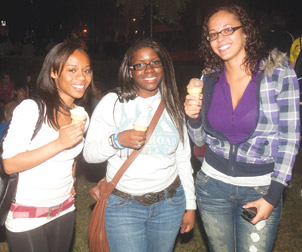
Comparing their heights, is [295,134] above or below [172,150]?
above

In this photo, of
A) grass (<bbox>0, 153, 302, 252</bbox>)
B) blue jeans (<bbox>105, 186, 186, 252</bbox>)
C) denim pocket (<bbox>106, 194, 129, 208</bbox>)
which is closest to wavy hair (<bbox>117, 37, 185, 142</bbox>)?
blue jeans (<bbox>105, 186, 186, 252</bbox>)

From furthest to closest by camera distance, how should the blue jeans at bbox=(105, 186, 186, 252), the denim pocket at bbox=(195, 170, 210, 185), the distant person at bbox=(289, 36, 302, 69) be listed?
the distant person at bbox=(289, 36, 302, 69)
the denim pocket at bbox=(195, 170, 210, 185)
the blue jeans at bbox=(105, 186, 186, 252)

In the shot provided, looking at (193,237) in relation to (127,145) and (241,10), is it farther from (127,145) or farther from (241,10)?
(241,10)

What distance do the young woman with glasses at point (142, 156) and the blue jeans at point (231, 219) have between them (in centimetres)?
Answer: 23

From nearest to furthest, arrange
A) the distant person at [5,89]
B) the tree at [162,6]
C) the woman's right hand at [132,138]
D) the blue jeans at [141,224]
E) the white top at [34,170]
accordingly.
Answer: the white top at [34,170]
the woman's right hand at [132,138]
the blue jeans at [141,224]
the tree at [162,6]
the distant person at [5,89]

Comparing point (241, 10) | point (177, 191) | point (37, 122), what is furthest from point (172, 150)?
point (241, 10)

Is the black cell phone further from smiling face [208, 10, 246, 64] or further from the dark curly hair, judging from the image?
smiling face [208, 10, 246, 64]

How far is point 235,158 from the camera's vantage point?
2570 millimetres

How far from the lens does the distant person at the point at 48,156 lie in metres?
2.35

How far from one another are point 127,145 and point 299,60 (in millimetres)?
3390

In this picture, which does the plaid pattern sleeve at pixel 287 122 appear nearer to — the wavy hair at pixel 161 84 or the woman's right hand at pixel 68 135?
the wavy hair at pixel 161 84

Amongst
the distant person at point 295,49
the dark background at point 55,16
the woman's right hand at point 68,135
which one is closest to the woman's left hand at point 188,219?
the woman's right hand at point 68,135

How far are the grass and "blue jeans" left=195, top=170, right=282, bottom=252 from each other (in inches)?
75.8

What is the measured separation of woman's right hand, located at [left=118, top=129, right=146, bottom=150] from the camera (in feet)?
7.96
